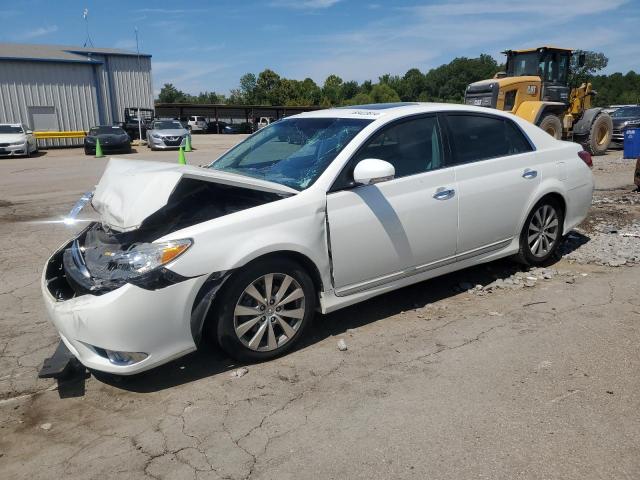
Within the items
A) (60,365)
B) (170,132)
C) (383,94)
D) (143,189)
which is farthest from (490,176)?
(383,94)

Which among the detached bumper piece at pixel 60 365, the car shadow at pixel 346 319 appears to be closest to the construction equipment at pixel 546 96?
the car shadow at pixel 346 319

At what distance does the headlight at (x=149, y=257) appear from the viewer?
3.20m

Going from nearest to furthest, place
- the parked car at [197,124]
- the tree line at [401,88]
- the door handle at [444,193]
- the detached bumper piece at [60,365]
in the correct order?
the detached bumper piece at [60,365], the door handle at [444,193], the parked car at [197,124], the tree line at [401,88]

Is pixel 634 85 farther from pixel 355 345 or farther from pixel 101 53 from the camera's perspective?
pixel 355 345

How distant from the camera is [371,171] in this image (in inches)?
149

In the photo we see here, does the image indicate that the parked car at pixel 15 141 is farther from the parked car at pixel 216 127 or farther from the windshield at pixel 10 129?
the parked car at pixel 216 127

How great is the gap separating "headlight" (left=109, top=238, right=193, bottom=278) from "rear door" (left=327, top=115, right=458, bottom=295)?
1106 mm

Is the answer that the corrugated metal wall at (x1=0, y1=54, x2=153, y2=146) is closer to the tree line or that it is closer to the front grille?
the front grille

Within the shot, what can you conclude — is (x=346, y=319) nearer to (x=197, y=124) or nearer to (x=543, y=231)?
(x=543, y=231)

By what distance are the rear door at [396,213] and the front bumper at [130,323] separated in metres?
1.13

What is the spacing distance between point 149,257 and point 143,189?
0.55m

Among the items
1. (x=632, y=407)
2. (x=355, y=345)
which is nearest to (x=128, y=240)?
(x=355, y=345)

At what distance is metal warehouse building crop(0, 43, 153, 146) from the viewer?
3038cm

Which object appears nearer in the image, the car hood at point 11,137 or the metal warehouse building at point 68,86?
the car hood at point 11,137
